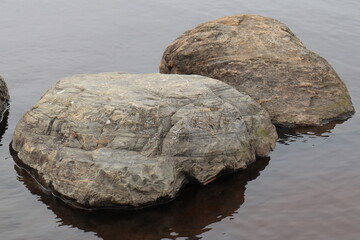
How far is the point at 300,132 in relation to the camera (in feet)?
38.7

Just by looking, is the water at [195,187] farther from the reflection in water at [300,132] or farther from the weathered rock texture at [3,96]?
the weathered rock texture at [3,96]

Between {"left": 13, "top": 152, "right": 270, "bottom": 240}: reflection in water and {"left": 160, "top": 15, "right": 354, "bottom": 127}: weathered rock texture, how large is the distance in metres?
2.65

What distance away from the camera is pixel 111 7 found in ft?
70.8

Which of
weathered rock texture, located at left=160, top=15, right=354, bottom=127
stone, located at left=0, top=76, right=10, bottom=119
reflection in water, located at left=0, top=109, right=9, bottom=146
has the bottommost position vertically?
reflection in water, located at left=0, top=109, right=9, bottom=146

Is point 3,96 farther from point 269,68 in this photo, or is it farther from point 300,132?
point 300,132

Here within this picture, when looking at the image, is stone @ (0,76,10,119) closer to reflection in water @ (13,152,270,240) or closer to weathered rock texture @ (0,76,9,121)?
weathered rock texture @ (0,76,9,121)

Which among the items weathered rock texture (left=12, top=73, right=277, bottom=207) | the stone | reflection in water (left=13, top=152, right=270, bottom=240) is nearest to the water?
reflection in water (left=13, top=152, right=270, bottom=240)

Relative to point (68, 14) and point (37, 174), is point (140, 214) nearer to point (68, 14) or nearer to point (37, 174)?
point (37, 174)

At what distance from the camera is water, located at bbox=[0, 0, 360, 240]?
886 cm

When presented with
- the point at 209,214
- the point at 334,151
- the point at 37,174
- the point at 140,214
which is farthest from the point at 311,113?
the point at 37,174

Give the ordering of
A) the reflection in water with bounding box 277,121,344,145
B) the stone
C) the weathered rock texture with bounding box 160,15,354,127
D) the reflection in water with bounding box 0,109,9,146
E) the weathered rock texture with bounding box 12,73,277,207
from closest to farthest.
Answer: the weathered rock texture with bounding box 12,73,277,207
the reflection in water with bounding box 277,121,344,145
the reflection in water with bounding box 0,109,9,146
the weathered rock texture with bounding box 160,15,354,127
the stone

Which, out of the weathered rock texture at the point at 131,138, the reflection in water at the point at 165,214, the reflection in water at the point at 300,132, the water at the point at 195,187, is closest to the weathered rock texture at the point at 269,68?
the reflection in water at the point at 300,132

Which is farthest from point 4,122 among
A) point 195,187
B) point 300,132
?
point 300,132

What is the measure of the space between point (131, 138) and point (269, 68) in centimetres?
412
